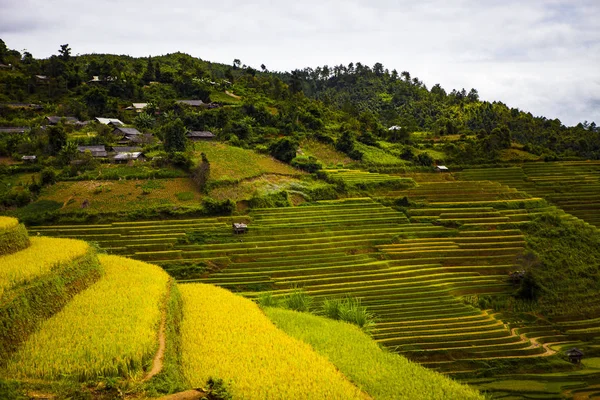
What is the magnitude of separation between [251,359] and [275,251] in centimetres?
2212

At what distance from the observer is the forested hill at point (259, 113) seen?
216 feet

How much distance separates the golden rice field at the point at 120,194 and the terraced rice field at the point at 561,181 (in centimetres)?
3668

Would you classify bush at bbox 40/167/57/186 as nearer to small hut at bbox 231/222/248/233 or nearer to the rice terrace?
the rice terrace

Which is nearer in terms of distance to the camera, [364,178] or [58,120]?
[364,178]

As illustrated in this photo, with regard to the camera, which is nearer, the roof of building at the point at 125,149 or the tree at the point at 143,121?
the roof of building at the point at 125,149

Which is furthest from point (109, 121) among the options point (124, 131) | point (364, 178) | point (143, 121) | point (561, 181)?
point (561, 181)

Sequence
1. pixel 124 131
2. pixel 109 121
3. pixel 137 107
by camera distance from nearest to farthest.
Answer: pixel 124 131 < pixel 109 121 < pixel 137 107

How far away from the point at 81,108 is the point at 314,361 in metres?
65.9

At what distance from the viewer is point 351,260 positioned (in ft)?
122

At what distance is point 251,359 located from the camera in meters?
15.4

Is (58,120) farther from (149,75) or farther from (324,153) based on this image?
(324,153)

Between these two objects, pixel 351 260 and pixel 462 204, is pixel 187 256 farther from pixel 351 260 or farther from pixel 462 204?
pixel 462 204

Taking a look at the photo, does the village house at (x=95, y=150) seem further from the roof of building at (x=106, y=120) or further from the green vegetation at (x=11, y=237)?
the green vegetation at (x=11, y=237)

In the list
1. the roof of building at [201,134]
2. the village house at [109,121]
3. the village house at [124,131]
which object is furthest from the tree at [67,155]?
the village house at [109,121]
